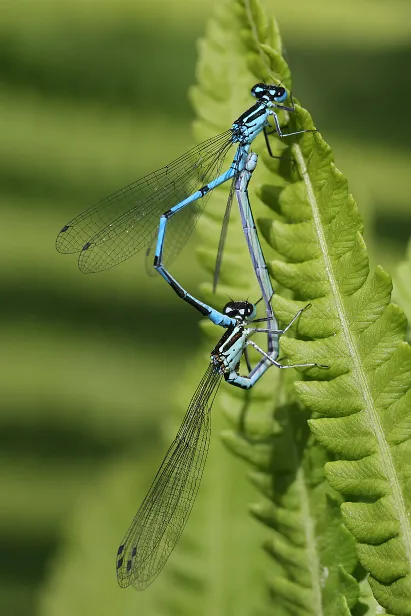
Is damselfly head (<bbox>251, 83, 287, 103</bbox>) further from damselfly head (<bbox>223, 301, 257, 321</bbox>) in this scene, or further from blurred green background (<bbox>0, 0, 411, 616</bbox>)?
blurred green background (<bbox>0, 0, 411, 616</bbox>)

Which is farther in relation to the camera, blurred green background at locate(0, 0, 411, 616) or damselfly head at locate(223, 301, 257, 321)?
blurred green background at locate(0, 0, 411, 616)

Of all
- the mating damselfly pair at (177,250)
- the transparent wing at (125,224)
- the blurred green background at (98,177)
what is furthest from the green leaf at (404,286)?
the blurred green background at (98,177)

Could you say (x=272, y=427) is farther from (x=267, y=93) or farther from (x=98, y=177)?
(x=98, y=177)

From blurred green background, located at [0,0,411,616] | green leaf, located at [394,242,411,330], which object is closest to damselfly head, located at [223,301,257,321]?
green leaf, located at [394,242,411,330]

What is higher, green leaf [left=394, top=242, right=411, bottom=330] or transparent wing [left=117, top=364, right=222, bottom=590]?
green leaf [left=394, top=242, right=411, bottom=330]

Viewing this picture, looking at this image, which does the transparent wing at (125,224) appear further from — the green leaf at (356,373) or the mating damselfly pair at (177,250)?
the green leaf at (356,373)

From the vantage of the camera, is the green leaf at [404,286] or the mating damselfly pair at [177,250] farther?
the mating damselfly pair at [177,250]
